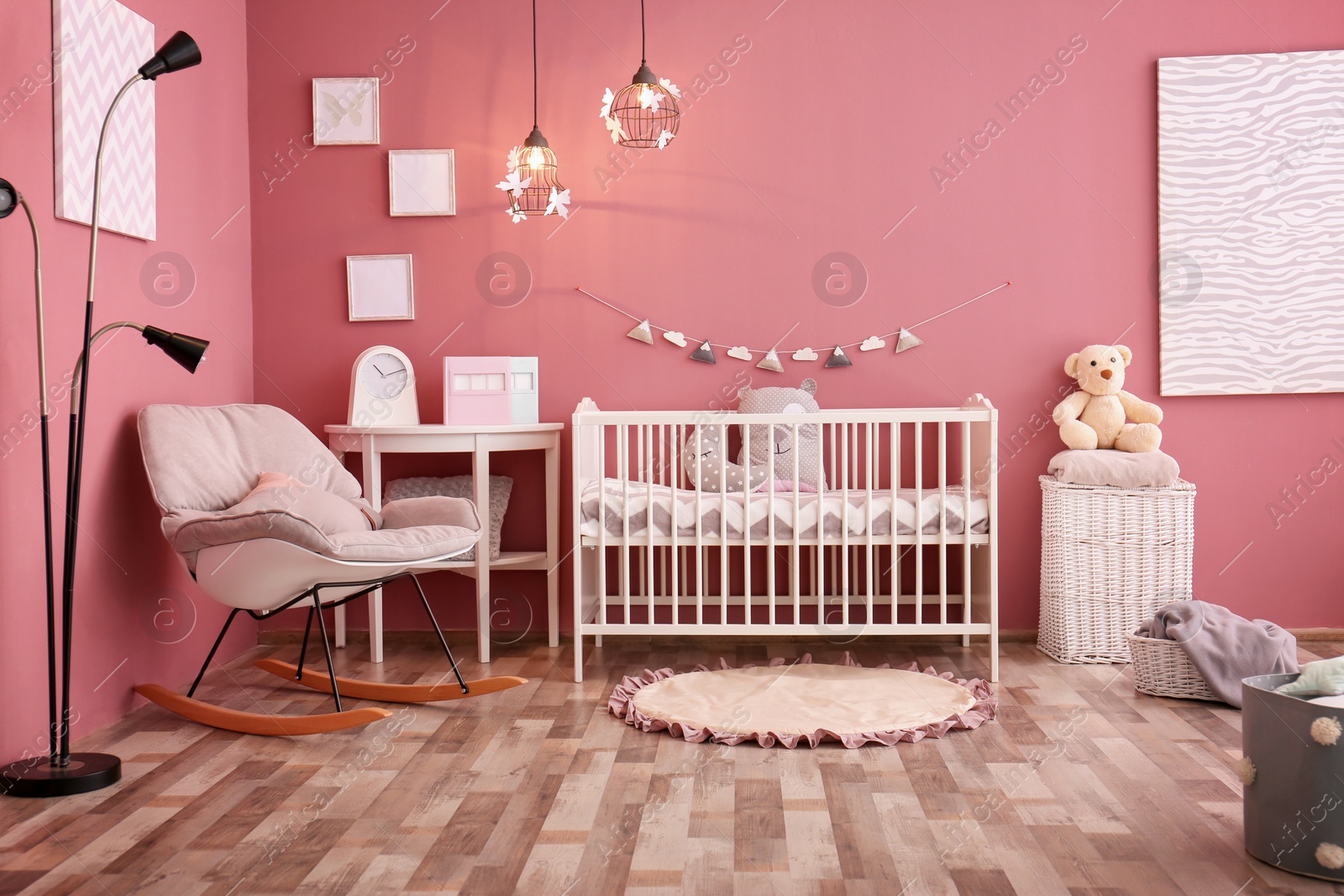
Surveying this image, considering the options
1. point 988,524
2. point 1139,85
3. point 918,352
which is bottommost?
point 988,524

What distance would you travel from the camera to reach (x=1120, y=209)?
10.9ft

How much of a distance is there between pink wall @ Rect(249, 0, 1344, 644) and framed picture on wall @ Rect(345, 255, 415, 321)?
0.04 meters

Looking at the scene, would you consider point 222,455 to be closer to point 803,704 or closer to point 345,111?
point 345,111

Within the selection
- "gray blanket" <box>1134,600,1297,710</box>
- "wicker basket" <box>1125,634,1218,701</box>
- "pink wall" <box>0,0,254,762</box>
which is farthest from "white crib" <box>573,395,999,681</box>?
"pink wall" <box>0,0,254,762</box>

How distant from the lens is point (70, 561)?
7.07 feet

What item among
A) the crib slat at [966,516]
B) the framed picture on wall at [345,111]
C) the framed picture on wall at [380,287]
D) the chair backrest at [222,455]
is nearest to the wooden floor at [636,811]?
the crib slat at [966,516]

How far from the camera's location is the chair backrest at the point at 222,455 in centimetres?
252

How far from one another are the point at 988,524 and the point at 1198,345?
1072 mm

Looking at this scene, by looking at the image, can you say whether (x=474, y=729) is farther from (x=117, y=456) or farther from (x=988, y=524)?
(x=988, y=524)

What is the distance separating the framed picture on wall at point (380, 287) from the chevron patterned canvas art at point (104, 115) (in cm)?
72

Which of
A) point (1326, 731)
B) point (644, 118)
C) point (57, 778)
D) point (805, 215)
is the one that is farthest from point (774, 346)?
point (57, 778)

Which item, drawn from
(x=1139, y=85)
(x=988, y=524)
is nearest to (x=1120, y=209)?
(x=1139, y=85)

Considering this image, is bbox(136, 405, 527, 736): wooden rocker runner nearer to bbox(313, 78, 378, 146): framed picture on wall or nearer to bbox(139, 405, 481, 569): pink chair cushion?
bbox(139, 405, 481, 569): pink chair cushion

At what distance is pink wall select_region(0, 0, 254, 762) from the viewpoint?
7.41ft
